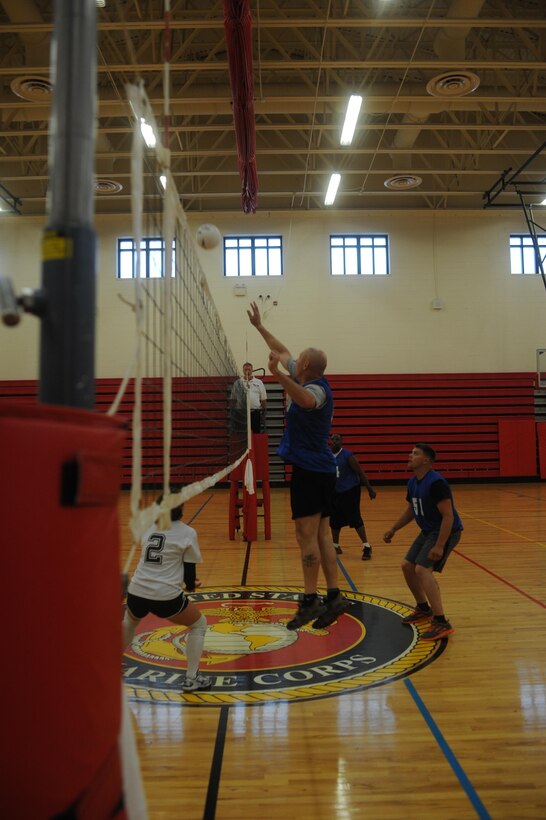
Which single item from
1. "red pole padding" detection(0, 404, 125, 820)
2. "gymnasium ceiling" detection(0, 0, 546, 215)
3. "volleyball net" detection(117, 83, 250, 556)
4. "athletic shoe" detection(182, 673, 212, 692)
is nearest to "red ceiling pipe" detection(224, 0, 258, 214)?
"gymnasium ceiling" detection(0, 0, 546, 215)

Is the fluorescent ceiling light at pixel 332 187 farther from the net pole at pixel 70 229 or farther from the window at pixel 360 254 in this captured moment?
the net pole at pixel 70 229

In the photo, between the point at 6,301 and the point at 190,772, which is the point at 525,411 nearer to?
the point at 190,772

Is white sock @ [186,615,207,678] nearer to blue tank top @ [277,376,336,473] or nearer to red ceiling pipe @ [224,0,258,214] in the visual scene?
blue tank top @ [277,376,336,473]

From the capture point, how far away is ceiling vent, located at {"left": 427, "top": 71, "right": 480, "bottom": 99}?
10922 millimetres

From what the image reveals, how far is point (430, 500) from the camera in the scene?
493 centimetres

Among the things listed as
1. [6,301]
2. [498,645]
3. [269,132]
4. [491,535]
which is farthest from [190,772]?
[269,132]

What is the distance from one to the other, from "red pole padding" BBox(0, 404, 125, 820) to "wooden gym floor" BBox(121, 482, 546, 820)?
63.5 inches

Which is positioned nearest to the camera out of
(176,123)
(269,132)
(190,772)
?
(190,772)

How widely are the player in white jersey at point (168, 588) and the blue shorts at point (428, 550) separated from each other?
1.82m

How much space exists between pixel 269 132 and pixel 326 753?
51.9 feet

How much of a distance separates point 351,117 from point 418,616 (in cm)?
930

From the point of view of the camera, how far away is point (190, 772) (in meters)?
2.88

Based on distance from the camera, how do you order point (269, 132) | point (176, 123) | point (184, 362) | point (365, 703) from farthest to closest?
point (269, 132), point (176, 123), point (184, 362), point (365, 703)

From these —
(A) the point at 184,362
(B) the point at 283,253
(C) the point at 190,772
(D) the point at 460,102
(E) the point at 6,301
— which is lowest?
(C) the point at 190,772
